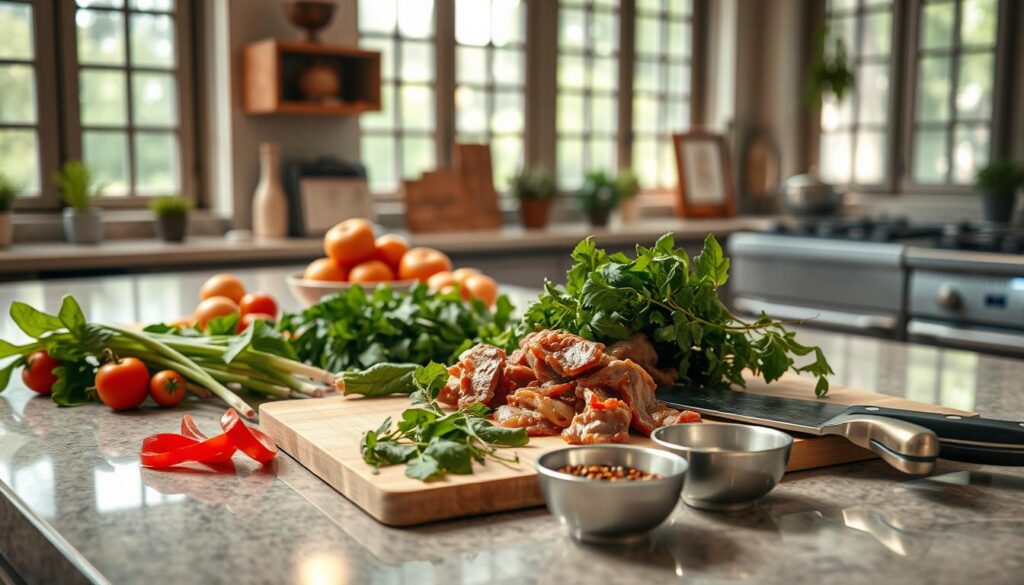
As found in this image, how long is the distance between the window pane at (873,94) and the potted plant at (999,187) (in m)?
0.92

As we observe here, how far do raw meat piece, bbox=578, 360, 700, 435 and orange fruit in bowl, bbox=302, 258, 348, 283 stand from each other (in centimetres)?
97

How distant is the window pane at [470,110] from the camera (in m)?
5.21

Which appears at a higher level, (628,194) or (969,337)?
(628,194)

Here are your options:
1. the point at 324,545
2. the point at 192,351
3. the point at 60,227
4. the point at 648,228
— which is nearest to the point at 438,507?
the point at 324,545

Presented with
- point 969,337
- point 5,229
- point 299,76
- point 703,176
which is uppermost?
point 299,76

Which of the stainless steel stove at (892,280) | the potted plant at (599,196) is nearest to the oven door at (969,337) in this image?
the stainless steel stove at (892,280)

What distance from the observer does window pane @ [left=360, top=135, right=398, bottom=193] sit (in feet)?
16.3

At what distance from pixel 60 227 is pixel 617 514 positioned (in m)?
3.80

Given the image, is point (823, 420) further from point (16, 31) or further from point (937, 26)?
point (937, 26)

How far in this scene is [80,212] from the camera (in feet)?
12.7

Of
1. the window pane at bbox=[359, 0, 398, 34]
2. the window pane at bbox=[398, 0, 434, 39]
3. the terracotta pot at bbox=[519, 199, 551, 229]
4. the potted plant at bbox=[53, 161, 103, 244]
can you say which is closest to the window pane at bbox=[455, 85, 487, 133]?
the window pane at bbox=[398, 0, 434, 39]

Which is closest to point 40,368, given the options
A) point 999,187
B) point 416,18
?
point 416,18

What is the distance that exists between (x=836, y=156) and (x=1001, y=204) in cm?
124

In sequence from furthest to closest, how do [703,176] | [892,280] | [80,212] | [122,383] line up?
[703,176] < [80,212] < [892,280] < [122,383]
